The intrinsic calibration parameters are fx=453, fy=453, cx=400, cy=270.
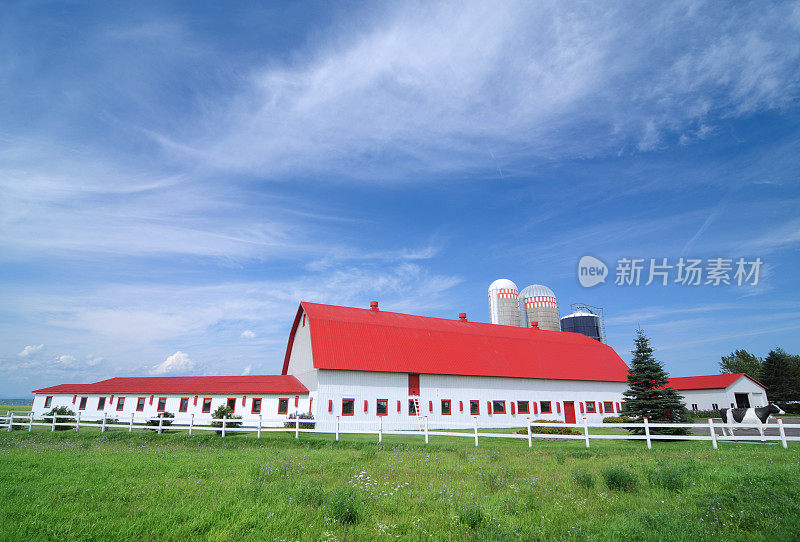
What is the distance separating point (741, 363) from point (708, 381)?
32507 millimetres

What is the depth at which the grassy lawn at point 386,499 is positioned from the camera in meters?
7.19

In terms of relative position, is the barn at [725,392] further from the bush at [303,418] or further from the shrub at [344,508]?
the shrub at [344,508]

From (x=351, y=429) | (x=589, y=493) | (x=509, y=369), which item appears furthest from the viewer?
(x=509, y=369)

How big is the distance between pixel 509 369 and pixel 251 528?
105 ft

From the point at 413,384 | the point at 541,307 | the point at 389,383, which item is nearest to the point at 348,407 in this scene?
the point at 389,383

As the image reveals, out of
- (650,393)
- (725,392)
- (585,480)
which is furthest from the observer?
(725,392)

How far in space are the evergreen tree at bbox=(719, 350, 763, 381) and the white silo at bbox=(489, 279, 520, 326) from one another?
138 feet

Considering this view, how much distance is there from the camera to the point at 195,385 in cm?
3469

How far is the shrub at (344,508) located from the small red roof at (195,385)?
77.2 feet

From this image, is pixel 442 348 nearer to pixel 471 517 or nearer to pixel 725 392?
pixel 471 517

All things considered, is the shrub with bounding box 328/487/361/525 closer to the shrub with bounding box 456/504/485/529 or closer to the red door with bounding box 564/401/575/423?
the shrub with bounding box 456/504/485/529

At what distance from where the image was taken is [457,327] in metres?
40.8

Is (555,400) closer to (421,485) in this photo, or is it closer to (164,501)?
(421,485)

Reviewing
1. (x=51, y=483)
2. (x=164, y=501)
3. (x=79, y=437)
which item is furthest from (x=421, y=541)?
(x=79, y=437)
